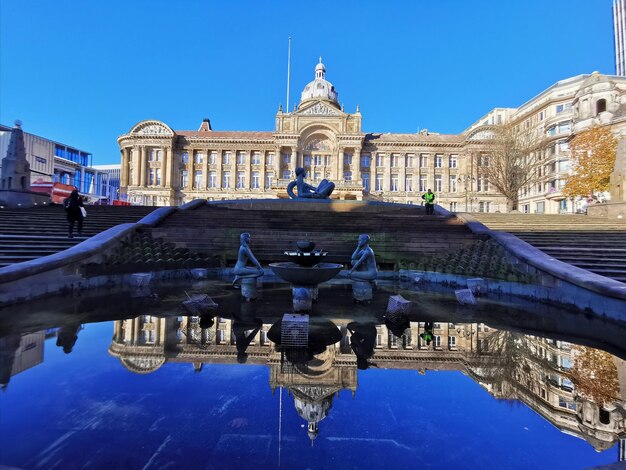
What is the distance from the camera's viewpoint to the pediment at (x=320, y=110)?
55.1 metres

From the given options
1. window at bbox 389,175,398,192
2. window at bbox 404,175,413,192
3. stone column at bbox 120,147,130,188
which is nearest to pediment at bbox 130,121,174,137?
stone column at bbox 120,147,130,188

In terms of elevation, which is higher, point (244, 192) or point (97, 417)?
point (244, 192)

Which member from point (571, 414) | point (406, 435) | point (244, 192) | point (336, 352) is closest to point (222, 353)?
point (336, 352)

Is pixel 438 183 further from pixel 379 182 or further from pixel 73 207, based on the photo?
pixel 73 207

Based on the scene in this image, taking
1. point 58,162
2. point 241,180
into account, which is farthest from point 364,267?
point 58,162

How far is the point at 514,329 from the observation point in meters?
5.73

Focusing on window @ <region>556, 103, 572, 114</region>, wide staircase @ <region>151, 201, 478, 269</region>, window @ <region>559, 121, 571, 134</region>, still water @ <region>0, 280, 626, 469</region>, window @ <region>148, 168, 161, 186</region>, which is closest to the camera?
still water @ <region>0, 280, 626, 469</region>

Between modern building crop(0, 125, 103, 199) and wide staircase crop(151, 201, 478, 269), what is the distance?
49315 millimetres

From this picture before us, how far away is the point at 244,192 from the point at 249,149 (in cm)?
767

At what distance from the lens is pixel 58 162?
64375mm

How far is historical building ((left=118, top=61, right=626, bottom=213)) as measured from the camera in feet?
181

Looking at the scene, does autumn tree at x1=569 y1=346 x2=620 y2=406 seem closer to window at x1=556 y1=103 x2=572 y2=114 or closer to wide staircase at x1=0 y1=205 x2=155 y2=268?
wide staircase at x1=0 y1=205 x2=155 y2=268

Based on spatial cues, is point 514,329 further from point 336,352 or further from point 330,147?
point 330,147

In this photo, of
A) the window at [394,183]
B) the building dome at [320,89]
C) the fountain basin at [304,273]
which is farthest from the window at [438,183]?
the fountain basin at [304,273]
